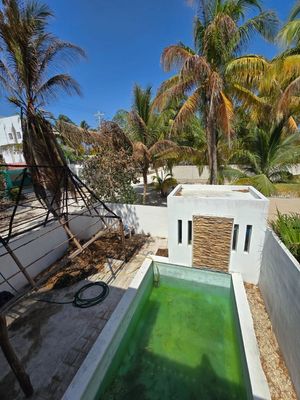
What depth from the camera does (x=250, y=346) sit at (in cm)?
427

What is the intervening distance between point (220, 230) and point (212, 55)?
7533 mm

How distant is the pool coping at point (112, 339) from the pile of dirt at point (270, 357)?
0.55 ft

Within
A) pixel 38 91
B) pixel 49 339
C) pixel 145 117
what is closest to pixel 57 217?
pixel 49 339

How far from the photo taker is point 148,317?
5.74 m

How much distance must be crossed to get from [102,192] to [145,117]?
16.9 ft

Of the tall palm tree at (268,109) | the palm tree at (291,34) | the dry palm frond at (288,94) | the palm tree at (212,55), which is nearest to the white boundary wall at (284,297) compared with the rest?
the tall palm tree at (268,109)

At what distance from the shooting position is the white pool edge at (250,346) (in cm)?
354

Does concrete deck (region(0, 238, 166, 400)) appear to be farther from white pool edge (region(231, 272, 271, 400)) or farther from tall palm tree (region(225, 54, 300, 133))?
tall palm tree (region(225, 54, 300, 133))

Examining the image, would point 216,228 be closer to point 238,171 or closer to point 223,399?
point 223,399

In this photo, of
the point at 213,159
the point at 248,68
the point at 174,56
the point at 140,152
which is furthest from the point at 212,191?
the point at 174,56

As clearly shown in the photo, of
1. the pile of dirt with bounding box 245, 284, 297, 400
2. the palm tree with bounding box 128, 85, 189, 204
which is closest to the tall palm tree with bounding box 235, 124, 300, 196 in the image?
the palm tree with bounding box 128, 85, 189, 204

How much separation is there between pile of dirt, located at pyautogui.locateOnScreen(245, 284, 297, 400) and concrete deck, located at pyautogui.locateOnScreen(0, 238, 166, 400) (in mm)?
3676

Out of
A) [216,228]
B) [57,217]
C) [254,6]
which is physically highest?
[254,6]

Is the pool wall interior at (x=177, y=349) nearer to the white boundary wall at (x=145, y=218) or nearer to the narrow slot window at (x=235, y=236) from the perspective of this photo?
the narrow slot window at (x=235, y=236)
